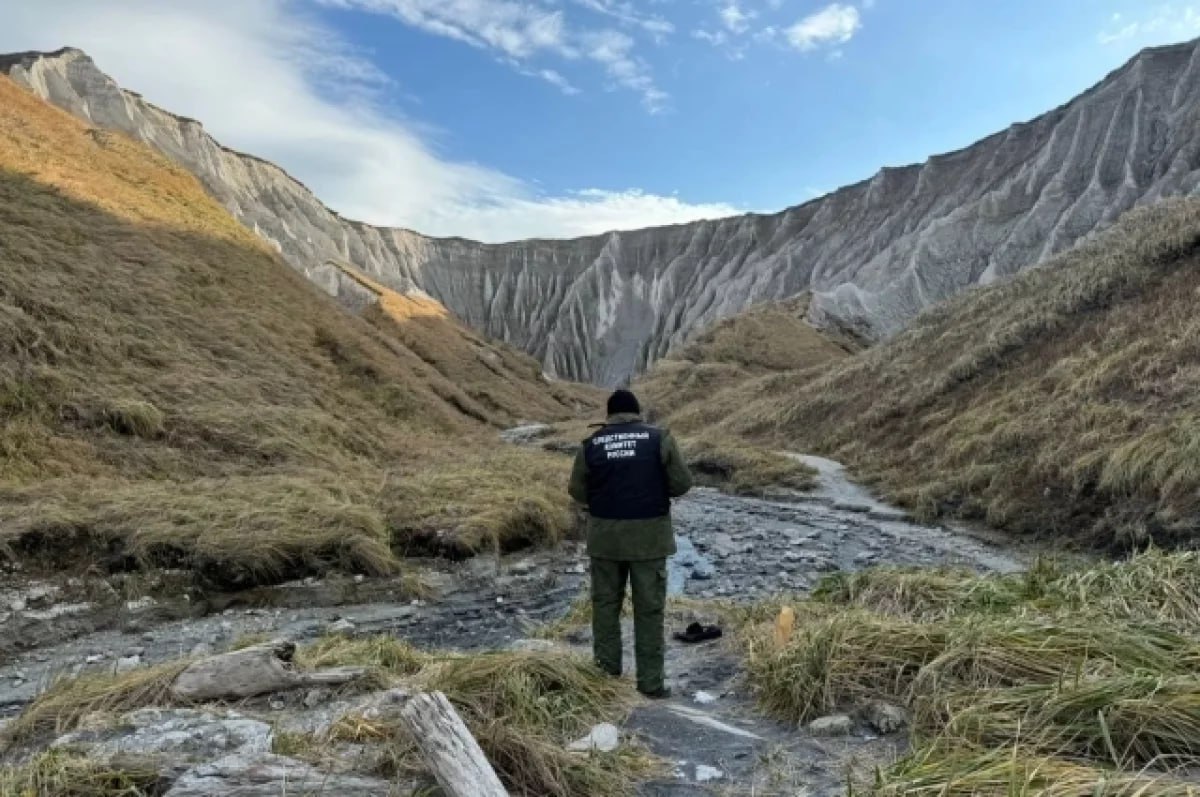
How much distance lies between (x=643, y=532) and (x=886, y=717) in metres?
2.13

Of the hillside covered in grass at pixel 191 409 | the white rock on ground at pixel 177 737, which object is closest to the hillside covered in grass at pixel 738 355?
the hillside covered in grass at pixel 191 409

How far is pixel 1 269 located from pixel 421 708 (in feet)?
68.9

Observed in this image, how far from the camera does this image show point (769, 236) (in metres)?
115

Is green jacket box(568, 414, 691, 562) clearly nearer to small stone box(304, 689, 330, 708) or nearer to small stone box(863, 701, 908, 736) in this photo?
small stone box(863, 701, 908, 736)

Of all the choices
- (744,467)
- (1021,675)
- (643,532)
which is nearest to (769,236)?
(744,467)

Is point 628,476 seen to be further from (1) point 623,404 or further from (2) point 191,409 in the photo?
(2) point 191,409

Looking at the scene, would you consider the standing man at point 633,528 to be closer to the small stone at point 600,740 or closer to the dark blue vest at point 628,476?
the dark blue vest at point 628,476

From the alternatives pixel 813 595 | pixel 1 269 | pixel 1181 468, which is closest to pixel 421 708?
pixel 813 595

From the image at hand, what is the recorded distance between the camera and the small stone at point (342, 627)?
973 centimetres

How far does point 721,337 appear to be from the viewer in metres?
55.8

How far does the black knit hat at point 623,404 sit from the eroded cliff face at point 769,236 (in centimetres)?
5571

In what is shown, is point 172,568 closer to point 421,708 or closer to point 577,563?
point 577,563

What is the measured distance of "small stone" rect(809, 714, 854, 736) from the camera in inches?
202

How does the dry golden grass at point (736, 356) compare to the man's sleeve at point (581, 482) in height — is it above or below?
above
